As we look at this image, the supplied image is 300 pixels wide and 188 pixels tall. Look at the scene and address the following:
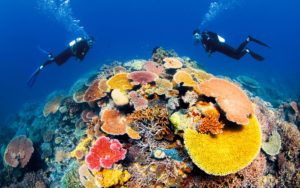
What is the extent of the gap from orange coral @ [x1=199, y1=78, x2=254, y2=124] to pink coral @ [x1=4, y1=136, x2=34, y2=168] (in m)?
9.63

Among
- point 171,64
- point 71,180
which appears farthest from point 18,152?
Answer: point 171,64

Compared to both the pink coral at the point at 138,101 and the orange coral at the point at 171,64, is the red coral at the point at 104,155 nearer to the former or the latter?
the pink coral at the point at 138,101

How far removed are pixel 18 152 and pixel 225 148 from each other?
1017cm

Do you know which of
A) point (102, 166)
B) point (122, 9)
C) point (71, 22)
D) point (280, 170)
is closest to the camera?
point (102, 166)

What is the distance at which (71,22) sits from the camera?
26.1 metres

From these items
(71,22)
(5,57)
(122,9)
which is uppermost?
(122,9)

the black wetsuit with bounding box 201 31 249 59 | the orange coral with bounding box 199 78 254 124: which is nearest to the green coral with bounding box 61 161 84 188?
the orange coral with bounding box 199 78 254 124

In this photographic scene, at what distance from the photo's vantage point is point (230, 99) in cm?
343

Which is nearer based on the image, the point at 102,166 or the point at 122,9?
the point at 102,166

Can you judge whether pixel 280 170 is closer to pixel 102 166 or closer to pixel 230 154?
pixel 230 154

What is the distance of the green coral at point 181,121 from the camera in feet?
10.9

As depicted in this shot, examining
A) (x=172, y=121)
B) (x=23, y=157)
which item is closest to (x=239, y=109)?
(x=172, y=121)

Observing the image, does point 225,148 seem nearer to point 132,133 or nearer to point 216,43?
point 132,133

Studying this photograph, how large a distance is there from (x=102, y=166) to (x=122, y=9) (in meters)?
114
